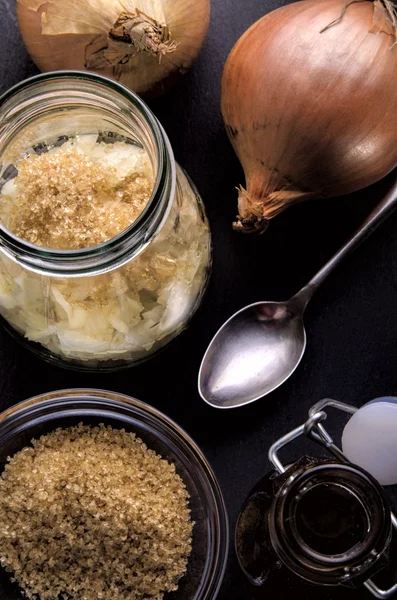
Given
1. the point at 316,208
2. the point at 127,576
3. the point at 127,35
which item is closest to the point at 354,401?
the point at 316,208

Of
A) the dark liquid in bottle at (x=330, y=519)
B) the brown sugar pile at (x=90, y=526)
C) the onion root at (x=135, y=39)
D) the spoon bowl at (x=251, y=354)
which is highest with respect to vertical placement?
the onion root at (x=135, y=39)

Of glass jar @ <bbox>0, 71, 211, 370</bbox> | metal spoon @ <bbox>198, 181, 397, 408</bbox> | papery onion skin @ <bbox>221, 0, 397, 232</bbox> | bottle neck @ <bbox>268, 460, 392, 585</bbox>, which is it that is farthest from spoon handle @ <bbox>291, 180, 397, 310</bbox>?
bottle neck @ <bbox>268, 460, 392, 585</bbox>

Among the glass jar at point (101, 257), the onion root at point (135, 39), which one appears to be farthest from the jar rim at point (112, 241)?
the onion root at point (135, 39)

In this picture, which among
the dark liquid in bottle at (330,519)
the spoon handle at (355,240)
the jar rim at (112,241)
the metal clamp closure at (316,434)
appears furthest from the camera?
the spoon handle at (355,240)

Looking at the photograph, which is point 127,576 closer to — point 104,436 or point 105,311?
point 104,436

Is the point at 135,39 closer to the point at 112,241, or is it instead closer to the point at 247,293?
the point at 112,241

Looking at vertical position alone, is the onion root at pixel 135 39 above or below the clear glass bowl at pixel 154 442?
above

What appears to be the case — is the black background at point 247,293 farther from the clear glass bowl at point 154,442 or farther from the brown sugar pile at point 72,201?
the brown sugar pile at point 72,201

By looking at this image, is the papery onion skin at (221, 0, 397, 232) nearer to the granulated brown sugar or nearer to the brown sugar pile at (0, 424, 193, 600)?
the granulated brown sugar
